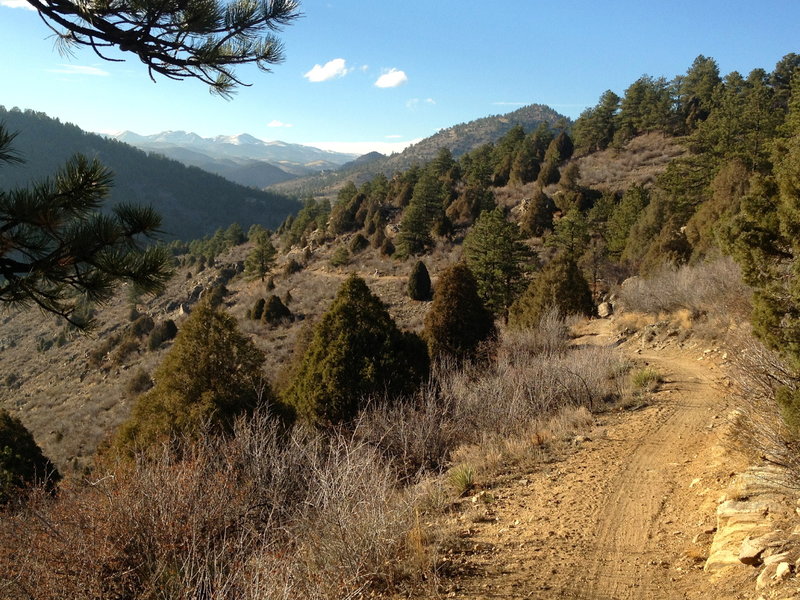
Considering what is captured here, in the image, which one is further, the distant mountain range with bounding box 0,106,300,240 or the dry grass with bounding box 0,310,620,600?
the distant mountain range with bounding box 0,106,300,240

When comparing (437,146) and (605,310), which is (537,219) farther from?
(437,146)

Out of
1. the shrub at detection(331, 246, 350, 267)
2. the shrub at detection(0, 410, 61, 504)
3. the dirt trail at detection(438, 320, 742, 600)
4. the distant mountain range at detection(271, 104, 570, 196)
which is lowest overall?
the shrub at detection(0, 410, 61, 504)

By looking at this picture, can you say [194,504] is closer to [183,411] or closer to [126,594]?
[126,594]

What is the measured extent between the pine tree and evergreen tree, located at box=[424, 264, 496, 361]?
3772 mm

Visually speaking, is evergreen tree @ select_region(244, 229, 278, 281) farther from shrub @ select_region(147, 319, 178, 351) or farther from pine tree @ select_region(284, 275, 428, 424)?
pine tree @ select_region(284, 275, 428, 424)

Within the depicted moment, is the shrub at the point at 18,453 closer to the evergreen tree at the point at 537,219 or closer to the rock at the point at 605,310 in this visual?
the rock at the point at 605,310

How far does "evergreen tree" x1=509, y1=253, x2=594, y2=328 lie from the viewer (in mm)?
16297

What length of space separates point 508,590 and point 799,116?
92.3ft

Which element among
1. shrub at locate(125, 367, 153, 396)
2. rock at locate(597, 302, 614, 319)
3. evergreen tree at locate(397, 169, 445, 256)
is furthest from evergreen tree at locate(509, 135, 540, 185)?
shrub at locate(125, 367, 153, 396)

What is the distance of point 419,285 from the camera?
90.0ft

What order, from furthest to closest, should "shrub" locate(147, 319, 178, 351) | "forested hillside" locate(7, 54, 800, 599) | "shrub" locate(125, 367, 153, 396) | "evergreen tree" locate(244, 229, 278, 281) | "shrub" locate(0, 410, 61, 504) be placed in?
"evergreen tree" locate(244, 229, 278, 281) < "shrub" locate(147, 319, 178, 351) < "shrub" locate(125, 367, 153, 396) < "shrub" locate(0, 410, 61, 504) < "forested hillside" locate(7, 54, 800, 599)

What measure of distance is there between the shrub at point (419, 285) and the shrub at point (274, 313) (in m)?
7.66

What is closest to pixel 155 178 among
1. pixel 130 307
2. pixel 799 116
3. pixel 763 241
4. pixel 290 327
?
pixel 130 307

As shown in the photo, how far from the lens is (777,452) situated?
3873 millimetres
